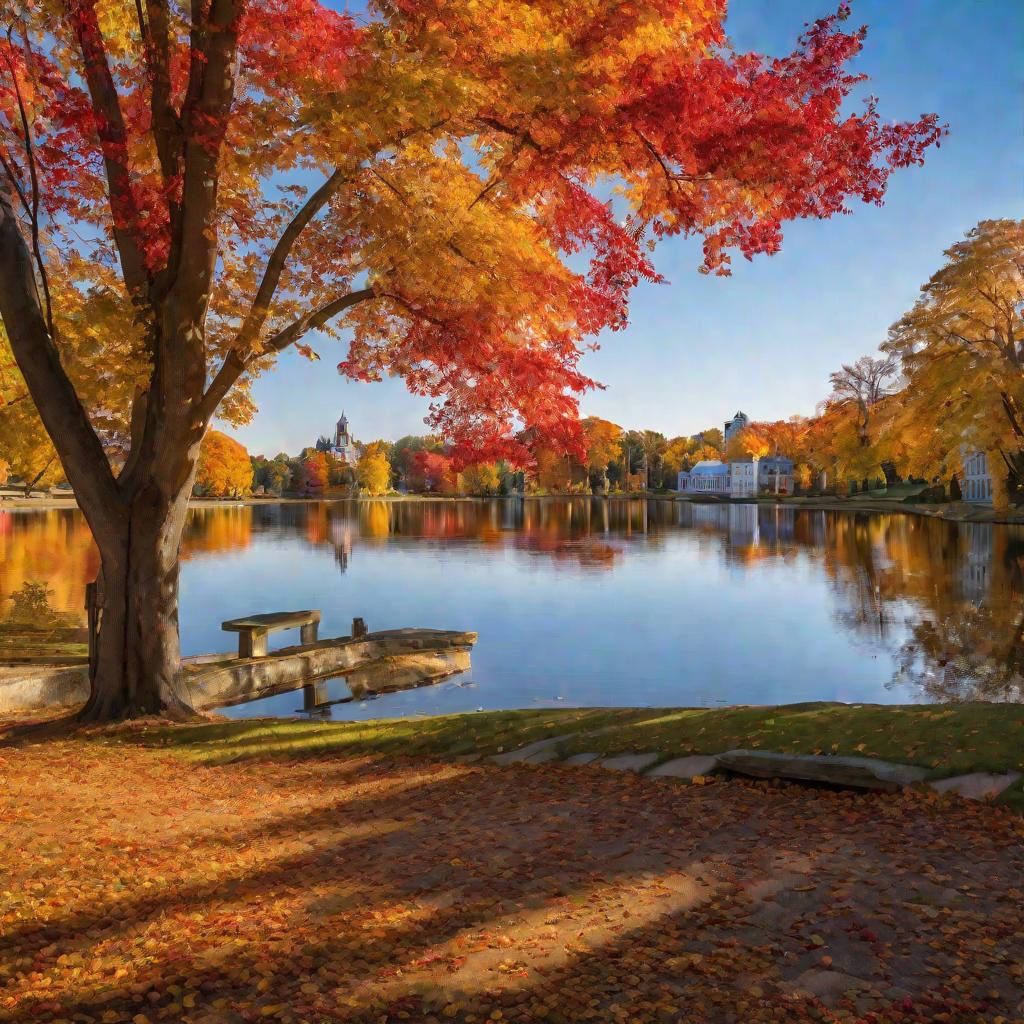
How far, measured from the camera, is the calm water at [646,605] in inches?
549

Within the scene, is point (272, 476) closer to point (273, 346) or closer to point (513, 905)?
point (273, 346)

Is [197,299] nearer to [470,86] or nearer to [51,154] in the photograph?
[51,154]

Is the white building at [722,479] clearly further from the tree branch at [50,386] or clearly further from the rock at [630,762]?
the tree branch at [50,386]

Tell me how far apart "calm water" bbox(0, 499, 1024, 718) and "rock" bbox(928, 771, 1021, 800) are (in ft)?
23.0

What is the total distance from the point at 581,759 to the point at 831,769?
2.25m

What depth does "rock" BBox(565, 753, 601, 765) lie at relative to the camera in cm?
762

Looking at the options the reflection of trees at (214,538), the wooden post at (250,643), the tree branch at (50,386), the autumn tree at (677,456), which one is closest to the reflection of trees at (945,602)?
the wooden post at (250,643)

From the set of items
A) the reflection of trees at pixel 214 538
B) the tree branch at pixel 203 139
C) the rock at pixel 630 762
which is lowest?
the rock at pixel 630 762

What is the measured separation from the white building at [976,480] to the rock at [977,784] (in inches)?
2400

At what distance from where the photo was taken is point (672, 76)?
7613 mm

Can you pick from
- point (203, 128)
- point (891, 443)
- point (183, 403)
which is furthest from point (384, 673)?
point (891, 443)

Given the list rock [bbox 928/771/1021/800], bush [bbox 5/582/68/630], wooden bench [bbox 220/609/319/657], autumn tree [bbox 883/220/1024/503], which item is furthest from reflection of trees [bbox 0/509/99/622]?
autumn tree [bbox 883/220/1024/503]

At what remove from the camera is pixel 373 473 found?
500 feet

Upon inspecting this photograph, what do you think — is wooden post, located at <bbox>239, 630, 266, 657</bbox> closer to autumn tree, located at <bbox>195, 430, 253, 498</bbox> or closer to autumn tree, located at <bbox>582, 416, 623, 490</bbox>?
autumn tree, located at <bbox>195, 430, 253, 498</bbox>
